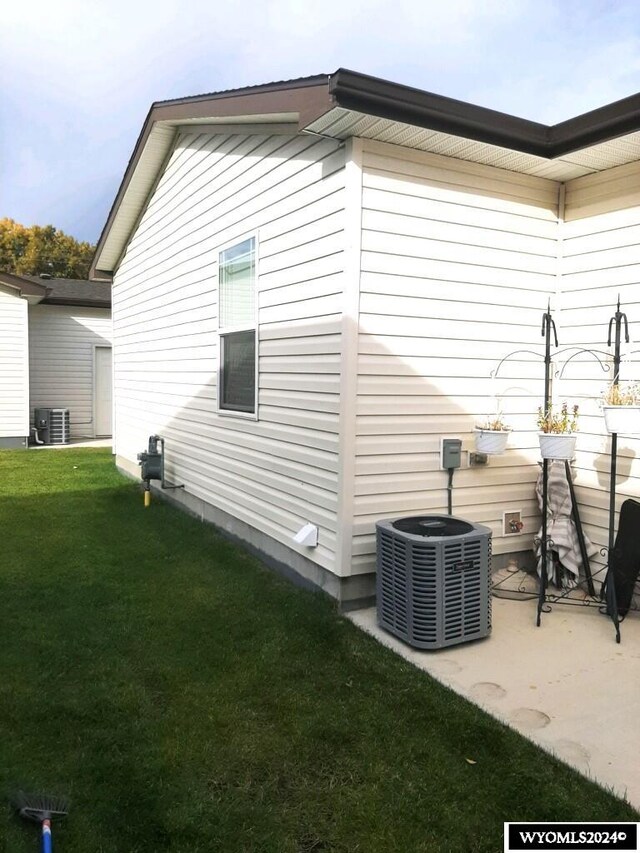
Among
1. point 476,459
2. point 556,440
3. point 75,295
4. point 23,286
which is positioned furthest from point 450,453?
point 75,295

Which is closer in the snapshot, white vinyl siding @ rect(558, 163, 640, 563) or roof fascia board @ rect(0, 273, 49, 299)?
white vinyl siding @ rect(558, 163, 640, 563)

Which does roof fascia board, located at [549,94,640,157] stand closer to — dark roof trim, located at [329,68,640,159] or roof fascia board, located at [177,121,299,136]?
dark roof trim, located at [329,68,640,159]

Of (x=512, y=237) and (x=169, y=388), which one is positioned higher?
(x=512, y=237)

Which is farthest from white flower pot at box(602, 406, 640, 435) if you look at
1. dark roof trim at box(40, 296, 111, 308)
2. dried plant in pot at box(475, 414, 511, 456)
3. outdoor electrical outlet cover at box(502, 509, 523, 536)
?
dark roof trim at box(40, 296, 111, 308)

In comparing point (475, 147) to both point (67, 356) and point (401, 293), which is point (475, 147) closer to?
point (401, 293)

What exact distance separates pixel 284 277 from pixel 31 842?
361cm

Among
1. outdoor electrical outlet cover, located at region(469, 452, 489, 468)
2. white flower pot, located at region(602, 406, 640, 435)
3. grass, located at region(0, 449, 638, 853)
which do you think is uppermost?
white flower pot, located at region(602, 406, 640, 435)

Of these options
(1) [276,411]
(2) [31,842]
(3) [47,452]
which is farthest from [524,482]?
(3) [47,452]

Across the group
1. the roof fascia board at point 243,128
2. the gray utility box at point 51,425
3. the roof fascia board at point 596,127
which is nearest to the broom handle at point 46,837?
the roof fascia board at point 243,128

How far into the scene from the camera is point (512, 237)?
4.50 m

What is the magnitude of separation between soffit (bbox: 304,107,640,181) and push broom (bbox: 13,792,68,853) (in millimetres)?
3335

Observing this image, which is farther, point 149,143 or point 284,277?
point 149,143

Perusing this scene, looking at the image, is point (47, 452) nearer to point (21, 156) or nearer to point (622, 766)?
point (622, 766)

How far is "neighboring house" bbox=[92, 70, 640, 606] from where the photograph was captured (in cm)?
396
